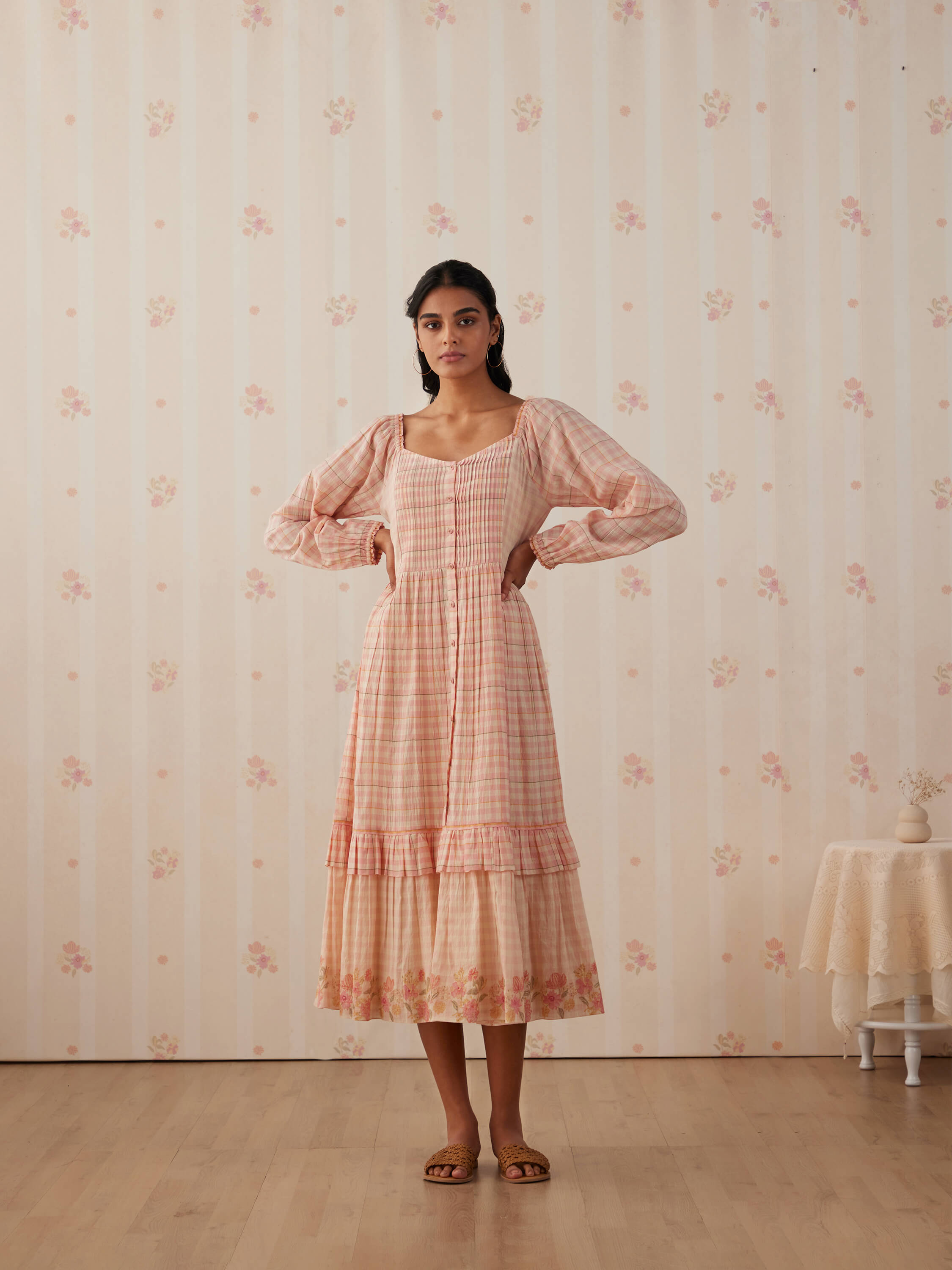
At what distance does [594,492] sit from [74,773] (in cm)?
162

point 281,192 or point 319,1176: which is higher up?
point 281,192

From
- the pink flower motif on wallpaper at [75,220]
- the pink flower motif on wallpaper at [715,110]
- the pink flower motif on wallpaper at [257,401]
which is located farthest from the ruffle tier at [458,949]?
the pink flower motif on wallpaper at [715,110]

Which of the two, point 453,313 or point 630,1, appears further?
point 630,1

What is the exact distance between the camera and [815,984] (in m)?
3.09

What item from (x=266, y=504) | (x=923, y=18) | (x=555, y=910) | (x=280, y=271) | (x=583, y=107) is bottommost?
(x=555, y=910)

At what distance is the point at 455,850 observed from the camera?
2.07 meters

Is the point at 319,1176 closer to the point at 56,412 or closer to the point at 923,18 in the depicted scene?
the point at 56,412

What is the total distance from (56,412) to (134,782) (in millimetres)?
950

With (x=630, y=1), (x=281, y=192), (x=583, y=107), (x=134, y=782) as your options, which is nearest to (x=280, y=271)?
(x=281, y=192)

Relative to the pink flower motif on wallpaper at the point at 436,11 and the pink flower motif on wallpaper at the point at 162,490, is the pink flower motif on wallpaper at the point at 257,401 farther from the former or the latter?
the pink flower motif on wallpaper at the point at 436,11

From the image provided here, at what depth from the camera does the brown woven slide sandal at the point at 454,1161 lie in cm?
210

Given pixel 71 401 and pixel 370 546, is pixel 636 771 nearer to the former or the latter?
pixel 370 546

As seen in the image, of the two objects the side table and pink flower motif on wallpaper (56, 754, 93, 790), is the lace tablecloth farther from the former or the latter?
pink flower motif on wallpaper (56, 754, 93, 790)

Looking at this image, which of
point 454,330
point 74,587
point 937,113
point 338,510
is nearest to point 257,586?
point 74,587
